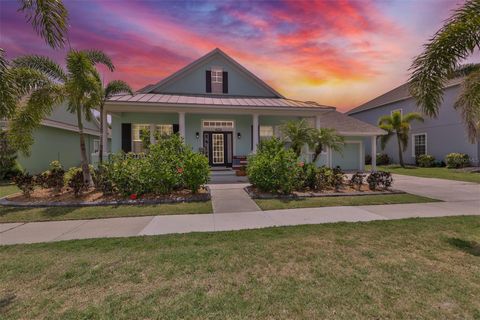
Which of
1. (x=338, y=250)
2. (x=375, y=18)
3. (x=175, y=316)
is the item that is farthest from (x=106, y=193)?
(x=375, y=18)

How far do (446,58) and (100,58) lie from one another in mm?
11050

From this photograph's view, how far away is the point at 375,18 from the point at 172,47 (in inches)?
350

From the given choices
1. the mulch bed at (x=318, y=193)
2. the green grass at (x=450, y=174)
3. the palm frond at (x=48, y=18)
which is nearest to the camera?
the palm frond at (x=48, y=18)

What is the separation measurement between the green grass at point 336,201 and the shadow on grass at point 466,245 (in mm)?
2950

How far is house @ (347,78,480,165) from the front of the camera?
18406 millimetres

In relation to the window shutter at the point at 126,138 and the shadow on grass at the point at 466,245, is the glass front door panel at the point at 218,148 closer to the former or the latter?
the window shutter at the point at 126,138

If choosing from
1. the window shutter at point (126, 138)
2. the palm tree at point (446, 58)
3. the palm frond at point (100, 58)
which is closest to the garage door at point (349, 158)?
the palm tree at point (446, 58)

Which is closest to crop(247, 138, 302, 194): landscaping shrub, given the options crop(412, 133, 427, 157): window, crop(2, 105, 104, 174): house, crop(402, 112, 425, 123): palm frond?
crop(2, 105, 104, 174): house

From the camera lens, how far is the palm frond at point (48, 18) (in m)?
4.00

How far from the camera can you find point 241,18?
9.19 meters

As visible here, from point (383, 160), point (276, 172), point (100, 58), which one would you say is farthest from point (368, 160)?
point (100, 58)

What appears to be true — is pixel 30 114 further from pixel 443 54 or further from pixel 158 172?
pixel 443 54

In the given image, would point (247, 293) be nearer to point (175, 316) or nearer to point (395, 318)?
point (175, 316)

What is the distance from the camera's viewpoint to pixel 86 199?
7.48 m
